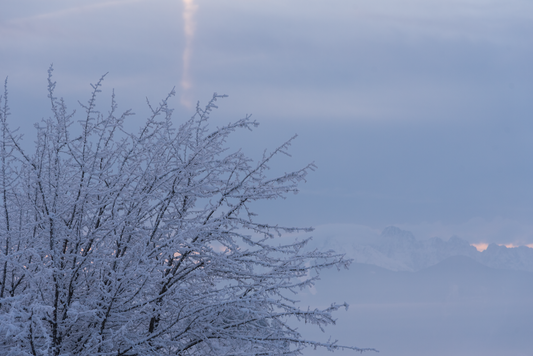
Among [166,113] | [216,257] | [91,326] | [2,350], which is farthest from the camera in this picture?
[166,113]

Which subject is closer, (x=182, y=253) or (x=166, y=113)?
(x=182, y=253)

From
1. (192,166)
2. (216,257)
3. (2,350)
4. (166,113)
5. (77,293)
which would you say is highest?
(166,113)

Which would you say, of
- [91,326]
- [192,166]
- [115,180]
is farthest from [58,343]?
[192,166]

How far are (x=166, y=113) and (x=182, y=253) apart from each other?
73.0 inches

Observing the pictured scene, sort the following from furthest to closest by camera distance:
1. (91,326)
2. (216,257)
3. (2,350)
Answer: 1. (216,257)
2. (91,326)
3. (2,350)

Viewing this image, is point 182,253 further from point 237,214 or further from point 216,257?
point 237,214

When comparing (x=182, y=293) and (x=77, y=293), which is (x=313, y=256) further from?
(x=77, y=293)

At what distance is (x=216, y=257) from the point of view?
5812 millimetres

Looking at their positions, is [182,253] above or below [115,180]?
below

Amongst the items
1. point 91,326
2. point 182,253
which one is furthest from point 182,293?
point 91,326

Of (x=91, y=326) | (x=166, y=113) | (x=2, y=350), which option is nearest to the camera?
(x=2, y=350)

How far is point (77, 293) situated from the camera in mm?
5637

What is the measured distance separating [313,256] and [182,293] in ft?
5.71

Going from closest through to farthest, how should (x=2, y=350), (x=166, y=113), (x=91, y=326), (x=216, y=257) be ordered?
(x=2, y=350)
(x=91, y=326)
(x=216, y=257)
(x=166, y=113)
